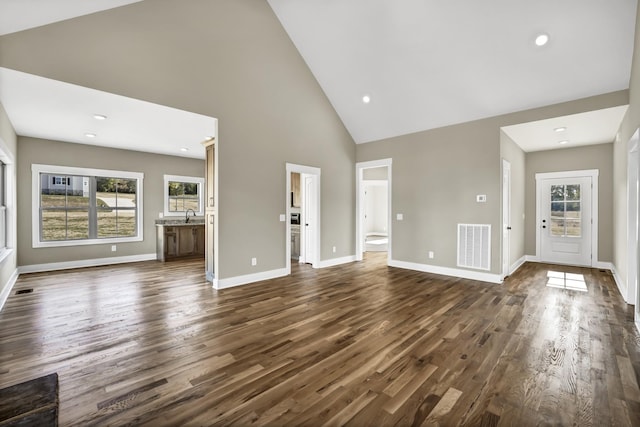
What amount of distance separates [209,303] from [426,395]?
287 centimetres

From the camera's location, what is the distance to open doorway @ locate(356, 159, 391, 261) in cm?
662

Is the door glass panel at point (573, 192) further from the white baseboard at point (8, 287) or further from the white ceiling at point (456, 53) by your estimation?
the white baseboard at point (8, 287)

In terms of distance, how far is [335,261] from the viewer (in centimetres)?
648

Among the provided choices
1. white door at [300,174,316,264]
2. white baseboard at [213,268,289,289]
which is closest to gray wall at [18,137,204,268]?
white door at [300,174,316,264]

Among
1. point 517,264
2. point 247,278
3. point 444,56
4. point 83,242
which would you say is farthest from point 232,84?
point 517,264

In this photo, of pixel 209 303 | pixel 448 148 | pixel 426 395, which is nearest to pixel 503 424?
pixel 426 395

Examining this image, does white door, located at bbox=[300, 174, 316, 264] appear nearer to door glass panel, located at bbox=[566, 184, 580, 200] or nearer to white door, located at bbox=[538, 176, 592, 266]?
white door, located at bbox=[538, 176, 592, 266]

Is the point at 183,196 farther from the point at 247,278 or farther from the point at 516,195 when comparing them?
the point at 516,195

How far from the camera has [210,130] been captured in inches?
201

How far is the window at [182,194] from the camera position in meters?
7.46

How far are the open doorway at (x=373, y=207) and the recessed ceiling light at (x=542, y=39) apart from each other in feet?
10.3

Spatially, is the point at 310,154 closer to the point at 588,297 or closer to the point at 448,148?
the point at 448,148

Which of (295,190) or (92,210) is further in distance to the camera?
(295,190)

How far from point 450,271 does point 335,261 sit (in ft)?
7.73
